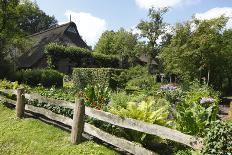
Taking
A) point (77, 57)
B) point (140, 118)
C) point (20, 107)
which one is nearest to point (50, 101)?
point (20, 107)

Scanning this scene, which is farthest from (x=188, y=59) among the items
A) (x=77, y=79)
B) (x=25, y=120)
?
(x=25, y=120)

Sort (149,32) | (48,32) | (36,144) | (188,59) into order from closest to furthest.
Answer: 1. (36,144)
2. (188,59)
3. (48,32)
4. (149,32)

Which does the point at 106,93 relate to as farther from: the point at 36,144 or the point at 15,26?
the point at 15,26

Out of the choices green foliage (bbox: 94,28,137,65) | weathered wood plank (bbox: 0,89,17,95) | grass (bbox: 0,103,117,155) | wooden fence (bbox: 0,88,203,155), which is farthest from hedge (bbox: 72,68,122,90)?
green foliage (bbox: 94,28,137,65)

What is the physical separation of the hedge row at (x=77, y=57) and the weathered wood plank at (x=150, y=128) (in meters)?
33.2

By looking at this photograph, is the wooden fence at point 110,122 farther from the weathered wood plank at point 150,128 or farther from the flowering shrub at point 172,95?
the flowering shrub at point 172,95

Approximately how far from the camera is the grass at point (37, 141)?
8524 mm

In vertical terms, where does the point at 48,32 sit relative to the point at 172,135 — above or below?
above

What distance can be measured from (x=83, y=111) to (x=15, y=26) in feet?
107

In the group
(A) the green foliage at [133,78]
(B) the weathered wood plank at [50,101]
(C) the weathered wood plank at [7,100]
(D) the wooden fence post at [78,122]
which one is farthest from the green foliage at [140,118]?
(A) the green foliage at [133,78]

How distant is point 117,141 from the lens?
8.05m

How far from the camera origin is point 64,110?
1048 cm

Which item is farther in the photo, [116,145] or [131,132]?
[131,132]

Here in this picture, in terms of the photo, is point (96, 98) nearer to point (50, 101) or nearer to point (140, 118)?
point (50, 101)
